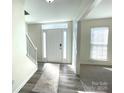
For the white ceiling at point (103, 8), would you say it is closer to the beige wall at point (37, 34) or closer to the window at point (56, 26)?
the window at point (56, 26)

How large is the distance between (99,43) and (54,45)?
2.59 meters

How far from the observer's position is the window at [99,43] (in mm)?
5888

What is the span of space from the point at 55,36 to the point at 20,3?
365 cm

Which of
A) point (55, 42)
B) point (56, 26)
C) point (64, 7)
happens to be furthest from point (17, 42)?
point (56, 26)

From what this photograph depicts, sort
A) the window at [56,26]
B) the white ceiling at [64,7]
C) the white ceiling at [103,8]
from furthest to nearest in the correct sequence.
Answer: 1. the window at [56,26]
2. the white ceiling at [103,8]
3. the white ceiling at [64,7]

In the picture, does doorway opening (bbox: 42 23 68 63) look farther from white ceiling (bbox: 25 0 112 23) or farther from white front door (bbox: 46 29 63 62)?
white ceiling (bbox: 25 0 112 23)

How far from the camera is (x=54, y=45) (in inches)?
261

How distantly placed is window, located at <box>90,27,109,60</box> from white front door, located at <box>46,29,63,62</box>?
1.79 m

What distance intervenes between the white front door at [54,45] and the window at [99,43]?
179cm

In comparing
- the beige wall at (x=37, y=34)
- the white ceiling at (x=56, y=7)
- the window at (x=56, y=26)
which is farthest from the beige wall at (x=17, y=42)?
the beige wall at (x=37, y=34)

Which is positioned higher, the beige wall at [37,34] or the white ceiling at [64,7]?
the white ceiling at [64,7]

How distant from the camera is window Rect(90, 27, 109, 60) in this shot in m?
5.89
